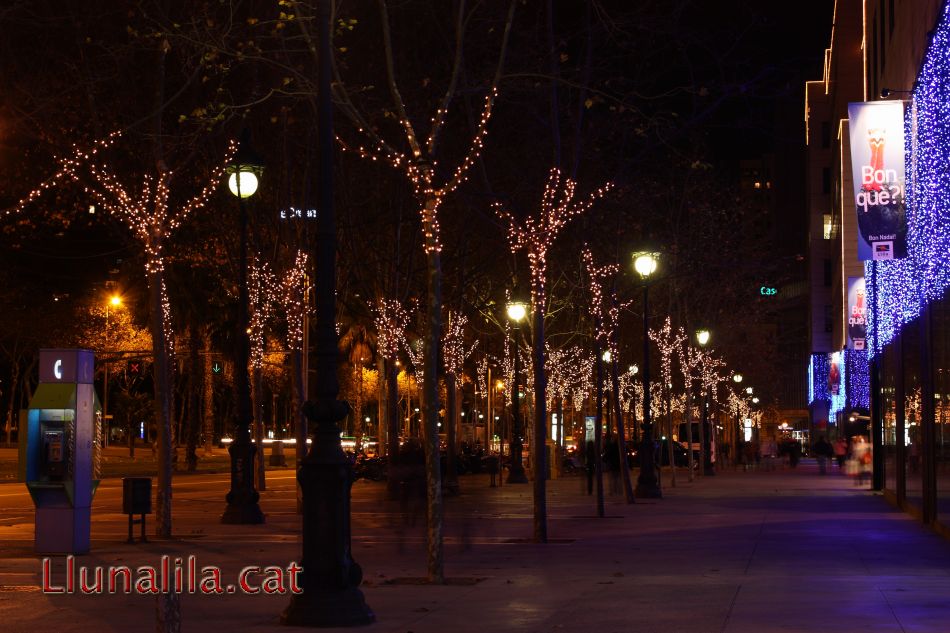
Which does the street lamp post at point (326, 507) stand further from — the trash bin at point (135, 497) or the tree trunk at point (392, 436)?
the tree trunk at point (392, 436)

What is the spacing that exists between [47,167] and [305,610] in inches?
758

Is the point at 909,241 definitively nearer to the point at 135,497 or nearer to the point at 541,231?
the point at 541,231

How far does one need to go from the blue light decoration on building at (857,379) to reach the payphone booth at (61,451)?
39.2m

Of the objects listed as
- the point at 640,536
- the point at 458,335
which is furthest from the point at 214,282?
the point at 640,536

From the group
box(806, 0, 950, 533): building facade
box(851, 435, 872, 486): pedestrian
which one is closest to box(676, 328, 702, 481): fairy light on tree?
box(851, 435, 872, 486): pedestrian

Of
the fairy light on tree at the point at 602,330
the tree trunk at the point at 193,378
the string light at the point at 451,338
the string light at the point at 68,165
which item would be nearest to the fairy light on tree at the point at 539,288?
the fairy light on tree at the point at 602,330

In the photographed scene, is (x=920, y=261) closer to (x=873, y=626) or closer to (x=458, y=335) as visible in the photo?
(x=873, y=626)

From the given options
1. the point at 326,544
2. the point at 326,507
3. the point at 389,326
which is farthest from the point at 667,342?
the point at 326,544

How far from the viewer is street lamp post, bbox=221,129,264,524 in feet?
81.5

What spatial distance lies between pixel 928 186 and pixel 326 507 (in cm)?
1198

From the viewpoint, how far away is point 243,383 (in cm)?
2711

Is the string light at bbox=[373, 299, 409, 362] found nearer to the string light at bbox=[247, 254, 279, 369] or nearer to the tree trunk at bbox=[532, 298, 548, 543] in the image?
the string light at bbox=[247, 254, 279, 369]

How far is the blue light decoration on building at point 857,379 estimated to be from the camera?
2222 inches

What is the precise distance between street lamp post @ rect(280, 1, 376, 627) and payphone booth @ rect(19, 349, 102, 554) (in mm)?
7910
